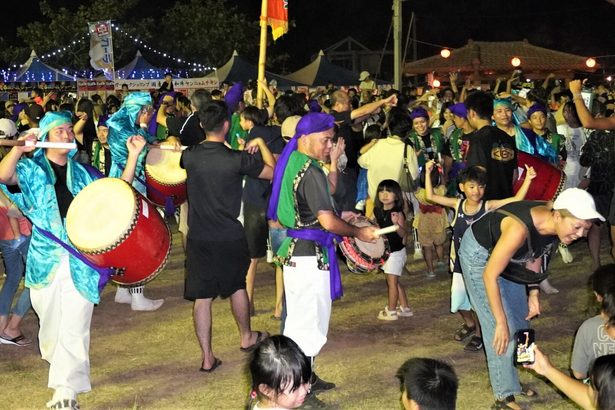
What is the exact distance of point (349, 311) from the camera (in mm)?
7898

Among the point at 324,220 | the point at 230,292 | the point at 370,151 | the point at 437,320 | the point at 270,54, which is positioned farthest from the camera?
the point at 270,54

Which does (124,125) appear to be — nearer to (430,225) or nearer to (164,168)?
(164,168)

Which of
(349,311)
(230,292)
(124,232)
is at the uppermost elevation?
(124,232)

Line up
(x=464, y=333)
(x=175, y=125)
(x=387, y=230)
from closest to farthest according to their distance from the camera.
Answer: (x=387, y=230), (x=464, y=333), (x=175, y=125)

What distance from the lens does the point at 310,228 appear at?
5414mm

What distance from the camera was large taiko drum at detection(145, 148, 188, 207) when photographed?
775cm

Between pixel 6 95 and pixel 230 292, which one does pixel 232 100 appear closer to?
pixel 230 292

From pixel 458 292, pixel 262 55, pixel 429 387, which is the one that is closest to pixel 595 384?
pixel 429 387

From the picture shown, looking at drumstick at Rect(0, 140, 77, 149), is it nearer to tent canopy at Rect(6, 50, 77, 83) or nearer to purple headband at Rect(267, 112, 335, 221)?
purple headband at Rect(267, 112, 335, 221)

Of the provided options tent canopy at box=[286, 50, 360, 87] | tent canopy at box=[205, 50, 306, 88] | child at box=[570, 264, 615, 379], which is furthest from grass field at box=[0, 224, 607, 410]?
tent canopy at box=[286, 50, 360, 87]

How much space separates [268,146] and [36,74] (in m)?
25.0

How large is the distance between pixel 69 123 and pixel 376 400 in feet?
8.88

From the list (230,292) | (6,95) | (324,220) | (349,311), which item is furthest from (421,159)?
(6,95)

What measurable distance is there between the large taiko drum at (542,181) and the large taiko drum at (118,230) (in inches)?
128
